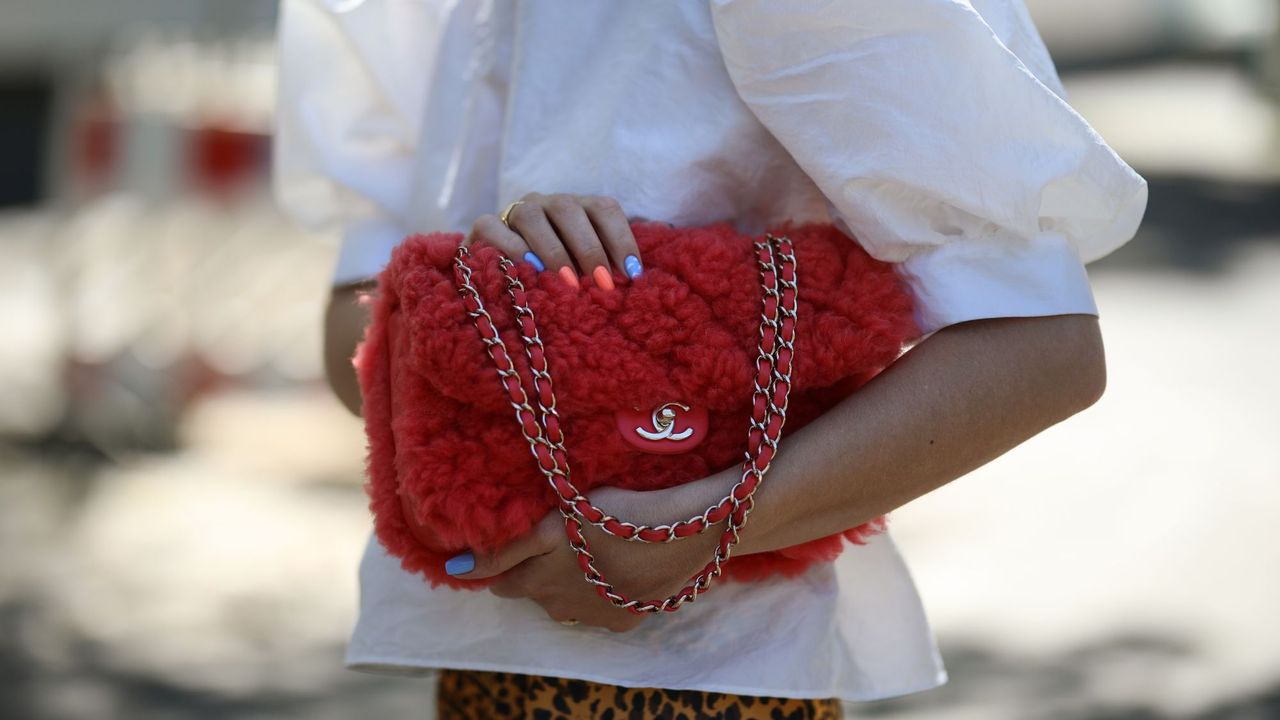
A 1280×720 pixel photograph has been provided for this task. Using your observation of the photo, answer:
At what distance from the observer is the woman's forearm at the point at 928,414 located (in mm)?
1266

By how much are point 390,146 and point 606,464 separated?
0.60 m

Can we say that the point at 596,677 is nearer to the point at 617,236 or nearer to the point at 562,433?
the point at 562,433

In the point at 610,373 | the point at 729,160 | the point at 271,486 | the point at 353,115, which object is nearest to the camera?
the point at 610,373

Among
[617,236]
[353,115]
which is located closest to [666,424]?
[617,236]

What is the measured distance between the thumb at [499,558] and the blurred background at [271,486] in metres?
2.75

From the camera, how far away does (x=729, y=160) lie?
1376 mm

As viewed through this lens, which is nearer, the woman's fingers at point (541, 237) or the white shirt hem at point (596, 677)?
the woman's fingers at point (541, 237)

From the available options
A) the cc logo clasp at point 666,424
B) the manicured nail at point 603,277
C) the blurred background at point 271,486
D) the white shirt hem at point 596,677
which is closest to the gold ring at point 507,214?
the manicured nail at point 603,277

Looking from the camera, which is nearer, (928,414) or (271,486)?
(928,414)

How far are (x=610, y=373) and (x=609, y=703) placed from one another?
39 cm

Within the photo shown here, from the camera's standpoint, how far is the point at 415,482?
1260 millimetres

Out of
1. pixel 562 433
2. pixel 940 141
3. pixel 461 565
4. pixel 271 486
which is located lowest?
pixel 271 486

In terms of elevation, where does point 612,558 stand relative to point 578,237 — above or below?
below

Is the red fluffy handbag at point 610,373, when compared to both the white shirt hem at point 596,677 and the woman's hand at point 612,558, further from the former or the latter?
the white shirt hem at point 596,677
